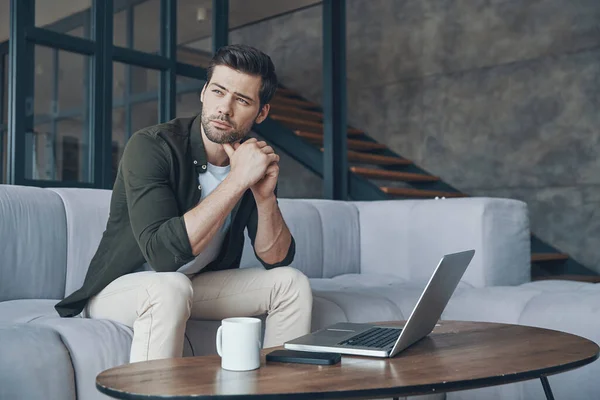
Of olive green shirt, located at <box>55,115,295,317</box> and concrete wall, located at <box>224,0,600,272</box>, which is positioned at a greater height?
concrete wall, located at <box>224,0,600,272</box>

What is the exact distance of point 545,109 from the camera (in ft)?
15.8

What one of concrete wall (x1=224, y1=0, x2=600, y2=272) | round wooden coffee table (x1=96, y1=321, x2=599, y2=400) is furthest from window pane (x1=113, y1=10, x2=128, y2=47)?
round wooden coffee table (x1=96, y1=321, x2=599, y2=400)

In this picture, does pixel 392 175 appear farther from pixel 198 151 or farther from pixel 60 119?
pixel 198 151

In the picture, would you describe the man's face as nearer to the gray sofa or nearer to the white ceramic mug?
the gray sofa

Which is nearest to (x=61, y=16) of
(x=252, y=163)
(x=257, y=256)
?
(x=257, y=256)

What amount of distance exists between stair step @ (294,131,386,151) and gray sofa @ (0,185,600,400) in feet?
5.90

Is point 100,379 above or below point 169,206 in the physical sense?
below

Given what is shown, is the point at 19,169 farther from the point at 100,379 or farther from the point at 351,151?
the point at 351,151

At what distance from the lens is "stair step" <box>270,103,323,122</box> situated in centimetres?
556

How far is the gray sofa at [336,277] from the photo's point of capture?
1634mm

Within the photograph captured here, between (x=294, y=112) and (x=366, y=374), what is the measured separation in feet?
16.0

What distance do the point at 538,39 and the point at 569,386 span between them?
3335 millimetres

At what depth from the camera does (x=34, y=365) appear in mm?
1533

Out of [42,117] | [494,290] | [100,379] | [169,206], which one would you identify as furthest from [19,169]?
[100,379]
